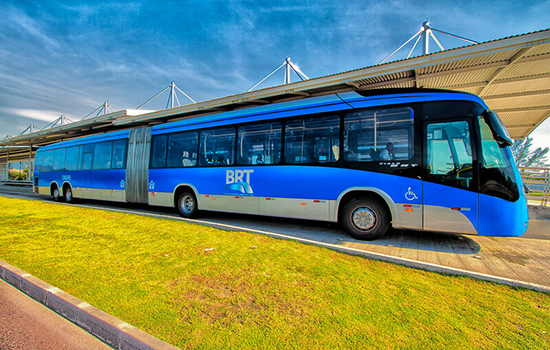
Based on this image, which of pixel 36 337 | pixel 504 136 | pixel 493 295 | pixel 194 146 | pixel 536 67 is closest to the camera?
pixel 36 337

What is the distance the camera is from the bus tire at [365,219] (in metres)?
6.01

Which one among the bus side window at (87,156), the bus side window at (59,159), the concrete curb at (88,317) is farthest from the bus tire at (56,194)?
the concrete curb at (88,317)

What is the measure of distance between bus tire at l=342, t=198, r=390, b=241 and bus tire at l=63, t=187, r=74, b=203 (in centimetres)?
1465

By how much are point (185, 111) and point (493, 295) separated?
11367 millimetres

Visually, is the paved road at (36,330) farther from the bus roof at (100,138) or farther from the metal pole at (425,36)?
the metal pole at (425,36)

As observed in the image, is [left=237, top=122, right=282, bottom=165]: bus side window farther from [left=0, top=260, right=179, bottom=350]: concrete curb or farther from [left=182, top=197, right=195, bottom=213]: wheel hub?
[left=0, top=260, right=179, bottom=350]: concrete curb

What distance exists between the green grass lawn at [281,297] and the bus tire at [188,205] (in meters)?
3.53

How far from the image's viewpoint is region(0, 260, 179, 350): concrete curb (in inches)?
94.7

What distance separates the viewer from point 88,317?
2.82 metres

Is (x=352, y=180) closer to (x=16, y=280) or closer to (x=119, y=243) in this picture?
(x=119, y=243)

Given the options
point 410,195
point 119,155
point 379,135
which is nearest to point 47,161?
point 119,155

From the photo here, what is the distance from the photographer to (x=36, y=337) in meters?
2.73

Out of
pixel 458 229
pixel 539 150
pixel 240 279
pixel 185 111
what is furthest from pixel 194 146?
pixel 539 150

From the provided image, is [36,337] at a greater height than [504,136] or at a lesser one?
lesser
